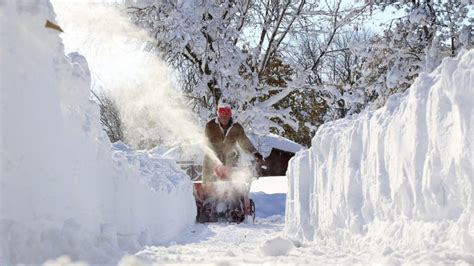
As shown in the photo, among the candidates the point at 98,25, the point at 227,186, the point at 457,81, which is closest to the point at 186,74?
the point at 98,25

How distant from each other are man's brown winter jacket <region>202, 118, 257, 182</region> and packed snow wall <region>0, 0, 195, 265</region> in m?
5.88

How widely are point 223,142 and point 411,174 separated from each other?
7.92 metres

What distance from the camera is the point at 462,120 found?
4625 millimetres

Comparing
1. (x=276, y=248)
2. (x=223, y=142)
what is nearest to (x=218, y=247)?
(x=276, y=248)

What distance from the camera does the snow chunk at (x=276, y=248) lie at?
215 inches

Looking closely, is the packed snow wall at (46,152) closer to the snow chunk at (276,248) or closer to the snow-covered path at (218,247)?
the snow-covered path at (218,247)

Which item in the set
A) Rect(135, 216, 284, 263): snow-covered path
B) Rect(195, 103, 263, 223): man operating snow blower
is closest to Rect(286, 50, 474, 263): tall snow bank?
Rect(135, 216, 284, 263): snow-covered path

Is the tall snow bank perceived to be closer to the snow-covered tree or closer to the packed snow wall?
the packed snow wall

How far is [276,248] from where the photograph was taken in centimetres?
556

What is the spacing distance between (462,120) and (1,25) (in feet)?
10.0

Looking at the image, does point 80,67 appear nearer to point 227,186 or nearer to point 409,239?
point 409,239

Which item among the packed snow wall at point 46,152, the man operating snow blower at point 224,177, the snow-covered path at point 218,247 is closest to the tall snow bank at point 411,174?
the snow-covered path at point 218,247

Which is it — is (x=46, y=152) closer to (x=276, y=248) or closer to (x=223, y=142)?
(x=276, y=248)

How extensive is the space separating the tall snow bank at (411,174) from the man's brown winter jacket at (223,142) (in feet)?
16.0
